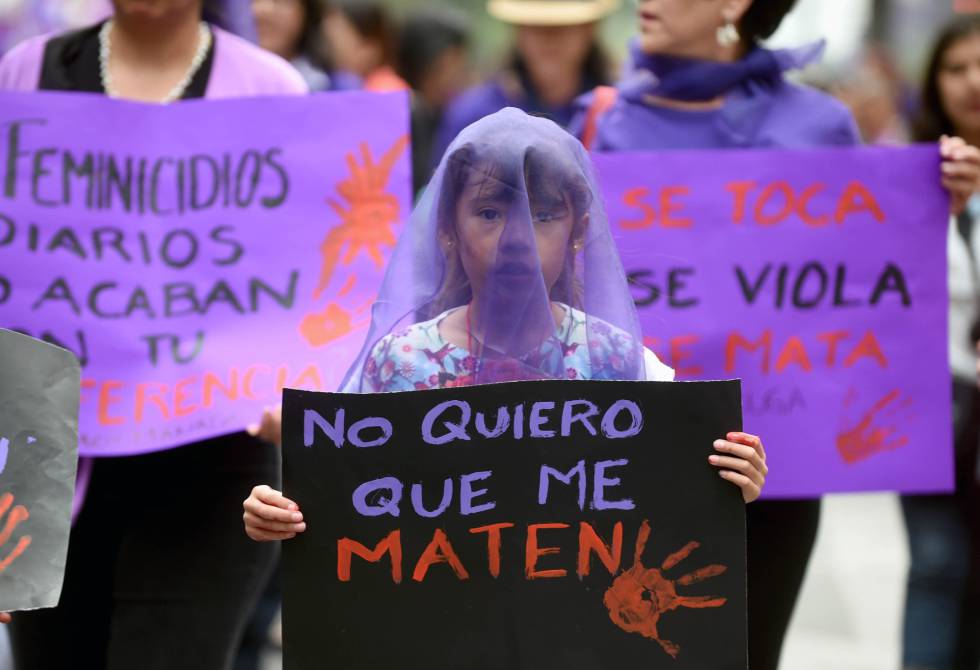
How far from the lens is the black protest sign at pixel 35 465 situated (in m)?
2.45

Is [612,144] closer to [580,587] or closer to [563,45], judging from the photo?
[580,587]

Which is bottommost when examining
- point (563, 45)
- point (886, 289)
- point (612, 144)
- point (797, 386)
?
point (797, 386)

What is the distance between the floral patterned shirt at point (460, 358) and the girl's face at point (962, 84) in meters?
2.39

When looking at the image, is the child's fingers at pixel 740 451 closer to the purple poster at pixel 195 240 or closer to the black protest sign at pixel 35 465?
the black protest sign at pixel 35 465

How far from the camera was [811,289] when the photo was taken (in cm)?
365

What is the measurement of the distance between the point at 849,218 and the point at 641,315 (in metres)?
0.54

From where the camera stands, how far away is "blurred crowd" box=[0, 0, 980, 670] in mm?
4238

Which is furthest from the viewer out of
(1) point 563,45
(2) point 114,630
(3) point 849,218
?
(1) point 563,45

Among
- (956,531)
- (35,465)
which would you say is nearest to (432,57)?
(956,531)

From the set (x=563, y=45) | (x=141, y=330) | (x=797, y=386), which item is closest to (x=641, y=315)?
(x=797, y=386)

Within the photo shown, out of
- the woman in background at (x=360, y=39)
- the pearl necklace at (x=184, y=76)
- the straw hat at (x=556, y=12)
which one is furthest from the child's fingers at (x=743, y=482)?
the woman in background at (x=360, y=39)

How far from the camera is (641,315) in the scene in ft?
11.6

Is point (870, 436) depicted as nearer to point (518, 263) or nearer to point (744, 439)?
point (744, 439)

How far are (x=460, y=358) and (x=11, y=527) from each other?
2.38 feet
